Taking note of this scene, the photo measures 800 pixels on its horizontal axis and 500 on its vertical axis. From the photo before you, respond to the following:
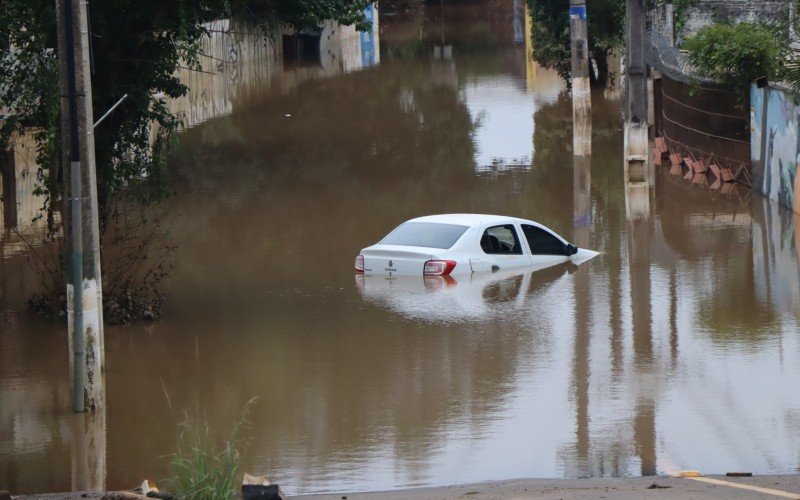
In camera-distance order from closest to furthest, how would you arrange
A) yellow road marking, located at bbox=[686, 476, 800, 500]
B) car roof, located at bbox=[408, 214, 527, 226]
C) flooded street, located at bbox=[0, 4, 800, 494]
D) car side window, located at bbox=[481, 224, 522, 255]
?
yellow road marking, located at bbox=[686, 476, 800, 500]
flooded street, located at bbox=[0, 4, 800, 494]
car roof, located at bbox=[408, 214, 527, 226]
car side window, located at bbox=[481, 224, 522, 255]

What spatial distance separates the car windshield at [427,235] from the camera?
20.0 meters

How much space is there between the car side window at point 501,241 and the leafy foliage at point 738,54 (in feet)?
31.6

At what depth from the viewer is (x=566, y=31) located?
1893 inches

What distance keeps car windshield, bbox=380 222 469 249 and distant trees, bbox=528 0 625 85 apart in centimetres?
2390

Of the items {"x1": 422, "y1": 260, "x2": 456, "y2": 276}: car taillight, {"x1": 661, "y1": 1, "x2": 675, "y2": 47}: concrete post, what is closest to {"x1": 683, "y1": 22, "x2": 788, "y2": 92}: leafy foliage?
{"x1": 661, "y1": 1, "x2": 675, "y2": 47}: concrete post

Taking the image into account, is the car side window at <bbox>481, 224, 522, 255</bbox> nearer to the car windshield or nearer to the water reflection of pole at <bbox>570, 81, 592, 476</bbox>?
the car windshield

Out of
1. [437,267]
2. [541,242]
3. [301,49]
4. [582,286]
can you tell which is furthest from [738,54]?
[301,49]

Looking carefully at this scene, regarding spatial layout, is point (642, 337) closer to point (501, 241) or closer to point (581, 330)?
point (581, 330)

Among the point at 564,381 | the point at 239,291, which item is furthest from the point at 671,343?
the point at 239,291

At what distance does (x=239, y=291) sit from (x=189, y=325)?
2268 mm

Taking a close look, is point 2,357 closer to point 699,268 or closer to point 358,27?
point 358,27

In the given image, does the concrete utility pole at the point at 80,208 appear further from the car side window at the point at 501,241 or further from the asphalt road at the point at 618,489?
the car side window at the point at 501,241

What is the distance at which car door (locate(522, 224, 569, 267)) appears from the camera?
21.0 metres

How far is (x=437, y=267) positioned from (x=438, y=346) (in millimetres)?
3688
